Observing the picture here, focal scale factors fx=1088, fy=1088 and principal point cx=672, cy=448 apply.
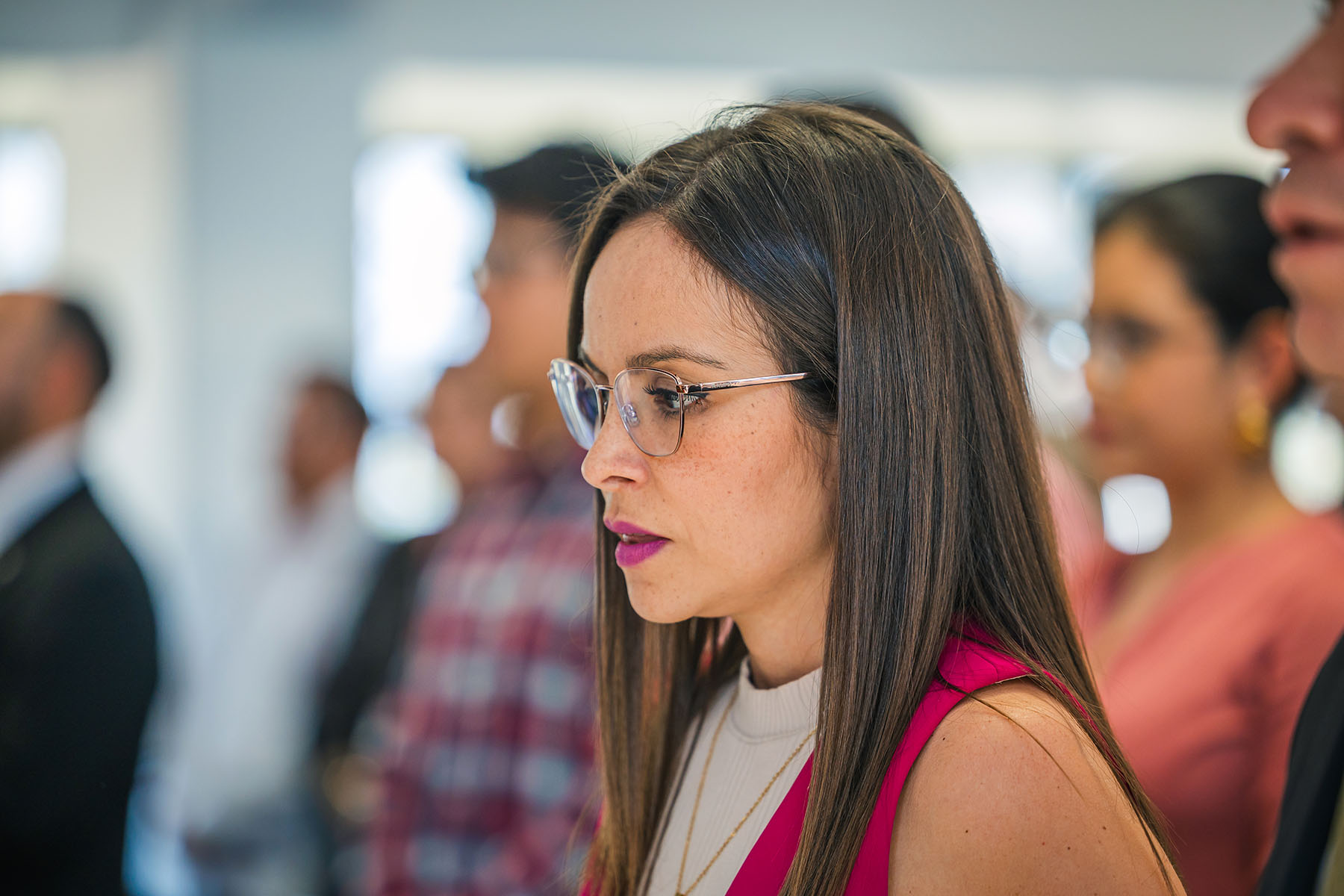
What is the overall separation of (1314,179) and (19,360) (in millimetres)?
2977

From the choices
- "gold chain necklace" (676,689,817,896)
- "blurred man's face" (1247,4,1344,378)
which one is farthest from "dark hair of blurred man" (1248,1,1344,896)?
"gold chain necklace" (676,689,817,896)

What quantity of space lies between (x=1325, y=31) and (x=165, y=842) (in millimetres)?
5196

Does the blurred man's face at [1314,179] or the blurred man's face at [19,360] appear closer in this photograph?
the blurred man's face at [1314,179]

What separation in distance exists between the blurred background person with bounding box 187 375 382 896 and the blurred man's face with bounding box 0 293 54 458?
1.19m

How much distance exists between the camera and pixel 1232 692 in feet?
5.34

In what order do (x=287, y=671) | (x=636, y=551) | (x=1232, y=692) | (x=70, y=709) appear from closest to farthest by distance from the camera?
(x=636, y=551)
(x=1232, y=692)
(x=70, y=709)
(x=287, y=671)

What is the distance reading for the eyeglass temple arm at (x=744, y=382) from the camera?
102 cm

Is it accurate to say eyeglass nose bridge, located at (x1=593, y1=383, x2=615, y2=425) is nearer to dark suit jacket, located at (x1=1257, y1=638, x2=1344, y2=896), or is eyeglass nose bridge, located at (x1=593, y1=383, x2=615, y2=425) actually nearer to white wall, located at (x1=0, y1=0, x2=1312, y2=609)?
dark suit jacket, located at (x1=1257, y1=638, x2=1344, y2=896)

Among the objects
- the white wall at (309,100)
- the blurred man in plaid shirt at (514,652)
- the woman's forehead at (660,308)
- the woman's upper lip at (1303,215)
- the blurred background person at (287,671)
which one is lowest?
the blurred background person at (287,671)

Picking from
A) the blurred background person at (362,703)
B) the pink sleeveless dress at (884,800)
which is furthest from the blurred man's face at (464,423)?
the pink sleeveless dress at (884,800)

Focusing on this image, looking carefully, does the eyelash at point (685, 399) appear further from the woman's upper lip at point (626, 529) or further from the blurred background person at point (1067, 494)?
the blurred background person at point (1067, 494)

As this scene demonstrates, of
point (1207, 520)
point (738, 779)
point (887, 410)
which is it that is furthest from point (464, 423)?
point (887, 410)

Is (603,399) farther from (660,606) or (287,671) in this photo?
(287,671)

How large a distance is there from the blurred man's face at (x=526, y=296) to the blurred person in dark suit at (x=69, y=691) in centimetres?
108
